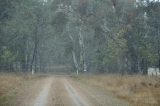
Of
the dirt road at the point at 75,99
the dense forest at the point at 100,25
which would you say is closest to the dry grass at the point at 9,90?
the dirt road at the point at 75,99

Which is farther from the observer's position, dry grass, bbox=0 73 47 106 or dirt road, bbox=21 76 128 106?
dry grass, bbox=0 73 47 106

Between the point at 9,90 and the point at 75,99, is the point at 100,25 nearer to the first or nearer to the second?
the point at 9,90

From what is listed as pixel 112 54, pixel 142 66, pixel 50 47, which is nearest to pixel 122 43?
pixel 112 54

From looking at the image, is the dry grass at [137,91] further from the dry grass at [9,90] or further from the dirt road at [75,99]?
the dry grass at [9,90]

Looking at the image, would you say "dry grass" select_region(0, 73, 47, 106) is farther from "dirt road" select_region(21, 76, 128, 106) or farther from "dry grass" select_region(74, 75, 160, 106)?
"dry grass" select_region(74, 75, 160, 106)

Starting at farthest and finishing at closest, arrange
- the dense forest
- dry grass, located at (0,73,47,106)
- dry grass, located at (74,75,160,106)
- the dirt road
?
the dense forest
dry grass, located at (74,75,160,106)
dry grass, located at (0,73,47,106)
the dirt road

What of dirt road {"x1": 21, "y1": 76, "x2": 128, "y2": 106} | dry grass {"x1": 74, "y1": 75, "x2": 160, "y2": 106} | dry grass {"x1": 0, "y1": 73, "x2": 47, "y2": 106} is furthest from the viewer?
dry grass {"x1": 74, "y1": 75, "x2": 160, "y2": 106}

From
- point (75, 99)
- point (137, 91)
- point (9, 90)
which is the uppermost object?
point (75, 99)

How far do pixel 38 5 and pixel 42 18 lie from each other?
3.00 m

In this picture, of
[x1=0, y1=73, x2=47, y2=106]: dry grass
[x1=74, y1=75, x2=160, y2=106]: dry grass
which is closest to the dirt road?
[x1=74, y1=75, x2=160, y2=106]: dry grass

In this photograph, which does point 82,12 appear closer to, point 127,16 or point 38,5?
point 127,16

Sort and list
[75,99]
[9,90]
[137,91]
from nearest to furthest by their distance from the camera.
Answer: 1. [75,99]
2. [137,91]
3. [9,90]

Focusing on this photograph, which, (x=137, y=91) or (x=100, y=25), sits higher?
(x=100, y=25)

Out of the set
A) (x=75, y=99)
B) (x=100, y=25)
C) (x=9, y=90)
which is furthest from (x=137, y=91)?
(x=100, y=25)
